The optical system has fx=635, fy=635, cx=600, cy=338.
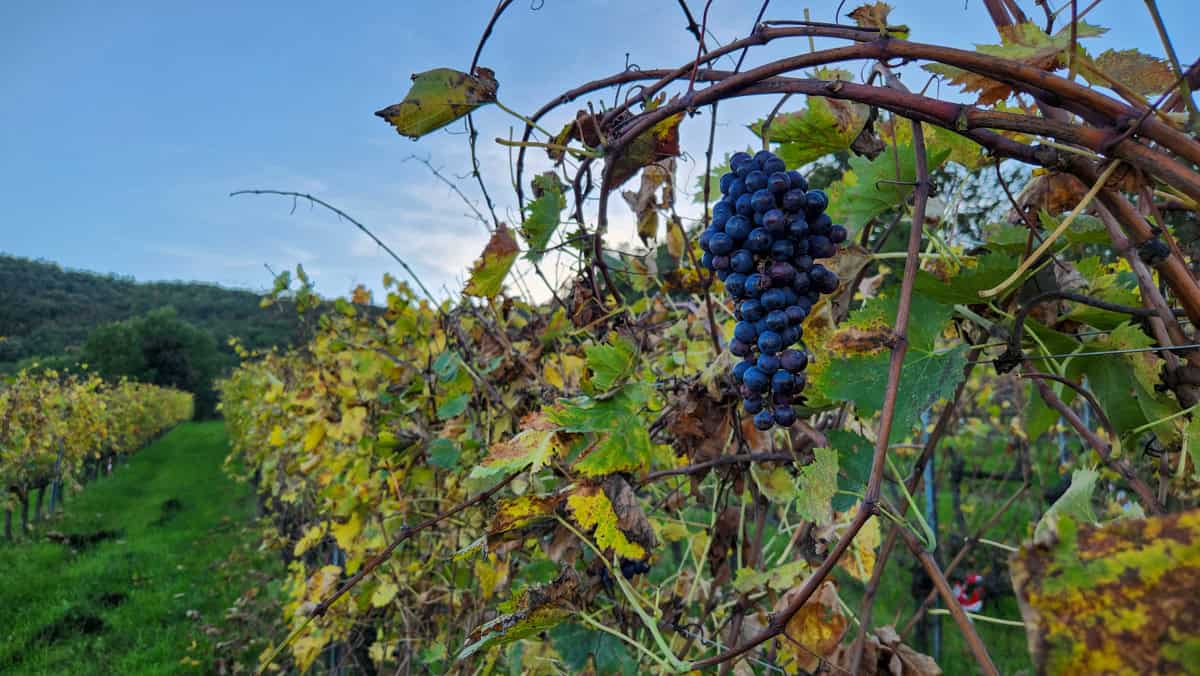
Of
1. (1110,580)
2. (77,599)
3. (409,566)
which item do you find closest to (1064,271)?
(1110,580)

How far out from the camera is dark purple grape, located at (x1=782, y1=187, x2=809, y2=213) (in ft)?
2.55

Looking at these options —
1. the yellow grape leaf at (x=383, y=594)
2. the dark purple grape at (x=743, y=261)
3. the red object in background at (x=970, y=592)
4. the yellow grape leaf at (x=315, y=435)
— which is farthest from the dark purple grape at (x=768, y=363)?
the red object in background at (x=970, y=592)

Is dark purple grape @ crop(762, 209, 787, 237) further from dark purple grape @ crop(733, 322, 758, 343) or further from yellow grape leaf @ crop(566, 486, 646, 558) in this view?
yellow grape leaf @ crop(566, 486, 646, 558)

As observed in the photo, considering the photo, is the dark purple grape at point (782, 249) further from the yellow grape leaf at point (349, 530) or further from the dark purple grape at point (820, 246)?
the yellow grape leaf at point (349, 530)

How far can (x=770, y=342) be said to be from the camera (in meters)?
0.77

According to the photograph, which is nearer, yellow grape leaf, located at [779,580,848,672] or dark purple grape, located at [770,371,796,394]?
dark purple grape, located at [770,371,796,394]

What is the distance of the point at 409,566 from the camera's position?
107 inches

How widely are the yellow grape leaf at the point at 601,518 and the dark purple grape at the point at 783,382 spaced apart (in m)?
0.42

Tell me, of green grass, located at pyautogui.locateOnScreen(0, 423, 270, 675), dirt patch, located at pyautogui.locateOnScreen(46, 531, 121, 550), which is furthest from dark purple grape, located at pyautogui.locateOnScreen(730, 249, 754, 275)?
dirt patch, located at pyautogui.locateOnScreen(46, 531, 121, 550)

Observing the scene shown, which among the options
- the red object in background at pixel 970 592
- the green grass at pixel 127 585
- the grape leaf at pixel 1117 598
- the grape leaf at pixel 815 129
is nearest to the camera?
the grape leaf at pixel 1117 598

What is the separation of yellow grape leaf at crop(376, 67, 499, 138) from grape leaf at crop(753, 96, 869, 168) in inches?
17.1

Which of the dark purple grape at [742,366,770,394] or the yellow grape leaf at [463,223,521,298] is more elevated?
the yellow grape leaf at [463,223,521,298]

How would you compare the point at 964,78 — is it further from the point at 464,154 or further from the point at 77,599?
the point at 77,599

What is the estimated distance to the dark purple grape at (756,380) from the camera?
2.62ft
